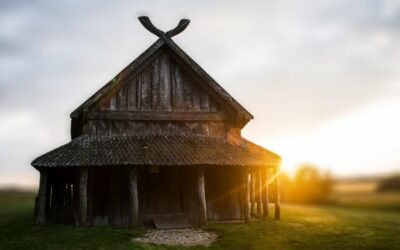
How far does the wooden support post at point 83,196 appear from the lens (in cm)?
1866

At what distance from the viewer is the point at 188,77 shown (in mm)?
22297

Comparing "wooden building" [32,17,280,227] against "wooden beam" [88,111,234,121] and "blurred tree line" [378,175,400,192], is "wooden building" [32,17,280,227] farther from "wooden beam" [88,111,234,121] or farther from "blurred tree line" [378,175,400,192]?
"blurred tree line" [378,175,400,192]

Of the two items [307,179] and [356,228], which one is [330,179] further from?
[356,228]

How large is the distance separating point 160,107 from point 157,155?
333 cm

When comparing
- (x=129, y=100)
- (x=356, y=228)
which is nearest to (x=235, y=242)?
(x=356, y=228)

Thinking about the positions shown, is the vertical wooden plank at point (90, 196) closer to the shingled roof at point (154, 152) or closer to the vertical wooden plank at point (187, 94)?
the shingled roof at point (154, 152)

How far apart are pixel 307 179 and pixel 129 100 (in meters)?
44.1

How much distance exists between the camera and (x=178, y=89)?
72.2 feet

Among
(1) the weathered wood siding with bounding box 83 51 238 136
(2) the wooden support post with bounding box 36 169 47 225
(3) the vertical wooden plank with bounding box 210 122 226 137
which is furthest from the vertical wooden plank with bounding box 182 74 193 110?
(2) the wooden support post with bounding box 36 169 47 225

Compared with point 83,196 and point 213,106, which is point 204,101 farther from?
point 83,196

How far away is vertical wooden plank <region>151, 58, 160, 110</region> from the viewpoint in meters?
21.5

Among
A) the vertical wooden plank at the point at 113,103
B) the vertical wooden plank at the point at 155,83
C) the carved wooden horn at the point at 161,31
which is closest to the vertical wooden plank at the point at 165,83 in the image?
the vertical wooden plank at the point at 155,83

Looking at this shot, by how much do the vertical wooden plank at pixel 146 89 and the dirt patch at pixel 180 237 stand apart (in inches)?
254

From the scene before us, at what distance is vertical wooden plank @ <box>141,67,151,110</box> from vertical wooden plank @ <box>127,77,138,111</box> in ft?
1.32
